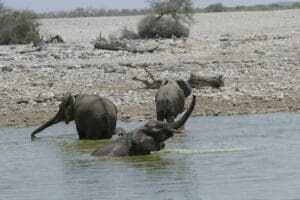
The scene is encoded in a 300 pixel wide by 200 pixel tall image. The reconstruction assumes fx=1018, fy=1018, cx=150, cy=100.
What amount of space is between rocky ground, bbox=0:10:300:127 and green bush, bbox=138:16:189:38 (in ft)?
7.38

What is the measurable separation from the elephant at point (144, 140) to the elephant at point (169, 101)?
3234 mm

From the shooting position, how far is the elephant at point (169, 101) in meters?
17.9

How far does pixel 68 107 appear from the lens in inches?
712

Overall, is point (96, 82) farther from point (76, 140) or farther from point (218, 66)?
point (76, 140)

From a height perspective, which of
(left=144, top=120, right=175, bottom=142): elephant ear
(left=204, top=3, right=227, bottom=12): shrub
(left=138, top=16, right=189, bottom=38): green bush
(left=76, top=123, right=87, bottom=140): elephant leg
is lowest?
(left=204, top=3, right=227, bottom=12): shrub

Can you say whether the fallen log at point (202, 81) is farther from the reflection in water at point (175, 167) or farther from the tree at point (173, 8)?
the tree at point (173, 8)

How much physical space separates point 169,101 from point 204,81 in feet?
15.6

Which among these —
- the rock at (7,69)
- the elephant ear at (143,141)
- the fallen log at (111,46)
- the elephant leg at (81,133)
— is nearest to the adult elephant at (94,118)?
the elephant leg at (81,133)

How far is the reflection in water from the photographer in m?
11.4

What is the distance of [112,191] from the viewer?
11547mm

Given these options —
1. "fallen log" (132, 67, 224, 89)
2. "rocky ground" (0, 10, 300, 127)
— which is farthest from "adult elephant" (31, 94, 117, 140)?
"fallen log" (132, 67, 224, 89)

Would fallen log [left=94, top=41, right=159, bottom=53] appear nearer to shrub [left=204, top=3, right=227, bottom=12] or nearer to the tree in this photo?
the tree

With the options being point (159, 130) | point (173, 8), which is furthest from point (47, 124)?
point (173, 8)

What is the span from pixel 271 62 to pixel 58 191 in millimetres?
15496
